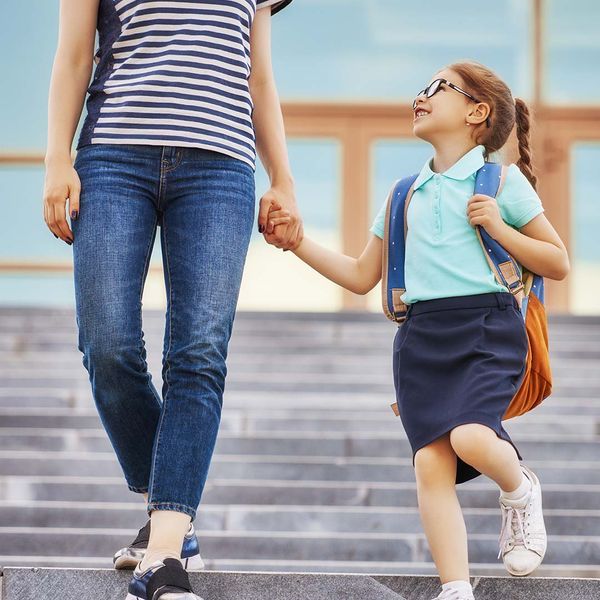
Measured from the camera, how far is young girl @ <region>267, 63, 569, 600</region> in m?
2.08

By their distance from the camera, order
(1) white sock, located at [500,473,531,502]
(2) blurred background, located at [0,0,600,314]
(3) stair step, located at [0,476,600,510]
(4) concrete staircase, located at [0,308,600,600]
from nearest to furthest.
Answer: (1) white sock, located at [500,473,531,502], (4) concrete staircase, located at [0,308,600,600], (3) stair step, located at [0,476,600,510], (2) blurred background, located at [0,0,600,314]

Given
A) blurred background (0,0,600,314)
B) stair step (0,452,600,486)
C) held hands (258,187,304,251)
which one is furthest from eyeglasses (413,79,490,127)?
blurred background (0,0,600,314)

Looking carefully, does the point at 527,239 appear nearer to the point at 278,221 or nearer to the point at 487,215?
the point at 487,215

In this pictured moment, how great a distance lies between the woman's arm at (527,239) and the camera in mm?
2172

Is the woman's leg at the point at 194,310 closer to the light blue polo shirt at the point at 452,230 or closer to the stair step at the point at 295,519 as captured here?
the light blue polo shirt at the point at 452,230

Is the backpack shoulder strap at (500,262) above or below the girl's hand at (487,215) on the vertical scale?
below

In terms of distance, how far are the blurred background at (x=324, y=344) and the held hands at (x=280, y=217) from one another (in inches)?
21.6

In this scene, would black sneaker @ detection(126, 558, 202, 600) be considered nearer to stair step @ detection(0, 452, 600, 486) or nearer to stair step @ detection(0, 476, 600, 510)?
stair step @ detection(0, 476, 600, 510)

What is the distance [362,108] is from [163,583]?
722 cm

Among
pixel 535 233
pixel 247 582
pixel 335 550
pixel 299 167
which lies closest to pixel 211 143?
pixel 535 233

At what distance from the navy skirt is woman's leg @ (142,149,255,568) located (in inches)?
15.7

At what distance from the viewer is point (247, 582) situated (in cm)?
210

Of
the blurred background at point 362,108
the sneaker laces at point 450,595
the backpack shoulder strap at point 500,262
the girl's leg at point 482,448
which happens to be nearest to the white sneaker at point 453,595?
the sneaker laces at point 450,595

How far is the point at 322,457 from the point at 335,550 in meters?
0.77
